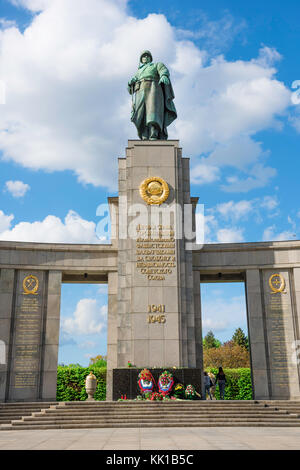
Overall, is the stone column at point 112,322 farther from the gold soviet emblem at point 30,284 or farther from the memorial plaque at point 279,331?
the memorial plaque at point 279,331

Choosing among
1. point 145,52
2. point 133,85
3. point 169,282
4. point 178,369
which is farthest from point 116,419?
point 145,52

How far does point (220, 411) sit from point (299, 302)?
35.0 feet

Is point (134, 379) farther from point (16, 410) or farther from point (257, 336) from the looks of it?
point (257, 336)

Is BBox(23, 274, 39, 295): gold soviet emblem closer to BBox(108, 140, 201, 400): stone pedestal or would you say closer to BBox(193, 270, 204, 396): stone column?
BBox(108, 140, 201, 400): stone pedestal

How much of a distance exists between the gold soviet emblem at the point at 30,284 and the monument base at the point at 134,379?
24.8 ft

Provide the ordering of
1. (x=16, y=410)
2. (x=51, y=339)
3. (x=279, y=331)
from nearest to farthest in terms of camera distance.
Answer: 1. (x=16, y=410)
2. (x=51, y=339)
3. (x=279, y=331)

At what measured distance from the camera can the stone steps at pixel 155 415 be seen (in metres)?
16.7

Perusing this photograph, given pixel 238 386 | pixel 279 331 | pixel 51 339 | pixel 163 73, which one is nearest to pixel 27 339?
pixel 51 339

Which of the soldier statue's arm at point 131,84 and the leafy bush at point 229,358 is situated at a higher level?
the soldier statue's arm at point 131,84

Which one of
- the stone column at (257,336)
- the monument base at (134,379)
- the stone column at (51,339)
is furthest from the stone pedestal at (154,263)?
the stone column at (257,336)

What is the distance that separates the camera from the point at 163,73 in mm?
28094

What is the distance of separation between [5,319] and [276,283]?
16049mm

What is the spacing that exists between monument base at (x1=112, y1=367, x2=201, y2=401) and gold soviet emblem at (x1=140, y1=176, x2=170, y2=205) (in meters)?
9.34

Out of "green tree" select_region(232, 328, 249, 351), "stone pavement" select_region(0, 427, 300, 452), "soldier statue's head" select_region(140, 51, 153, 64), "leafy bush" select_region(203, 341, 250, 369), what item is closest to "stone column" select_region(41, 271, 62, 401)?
"stone pavement" select_region(0, 427, 300, 452)
